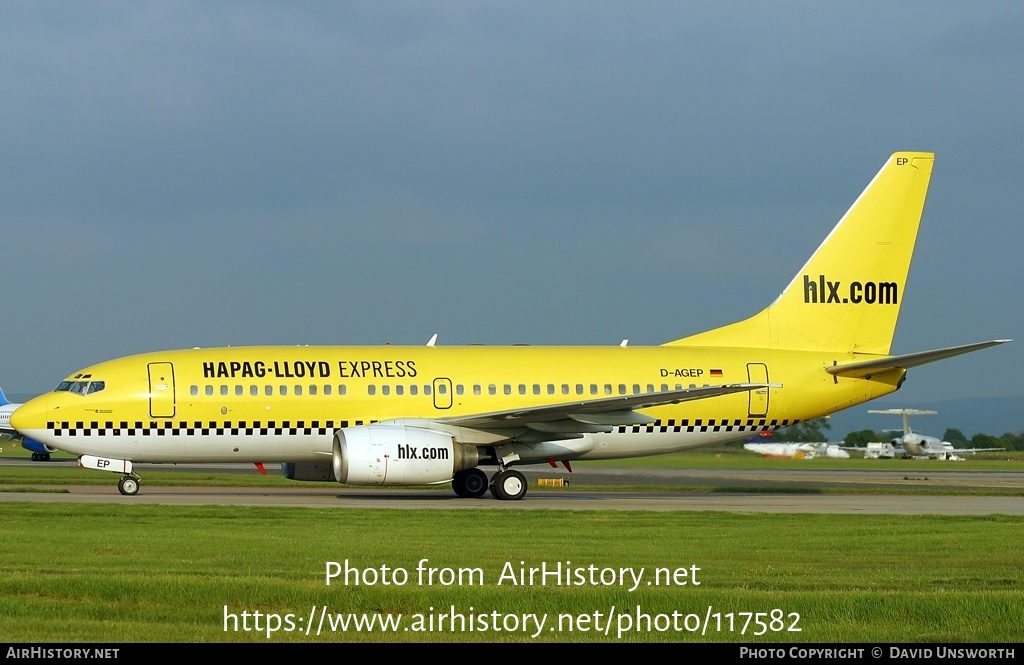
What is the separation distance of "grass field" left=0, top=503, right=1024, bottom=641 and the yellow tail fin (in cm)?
1063

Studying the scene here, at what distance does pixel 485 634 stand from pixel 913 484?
31.3 m

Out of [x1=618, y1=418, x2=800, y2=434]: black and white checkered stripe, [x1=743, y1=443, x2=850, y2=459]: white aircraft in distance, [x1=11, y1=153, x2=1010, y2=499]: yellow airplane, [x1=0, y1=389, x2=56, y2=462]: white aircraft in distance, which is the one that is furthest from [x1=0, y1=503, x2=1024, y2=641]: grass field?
[x1=743, y1=443, x2=850, y2=459]: white aircraft in distance

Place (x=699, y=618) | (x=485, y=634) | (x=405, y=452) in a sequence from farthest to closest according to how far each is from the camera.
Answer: (x=405, y=452)
(x=699, y=618)
(x=485, y=634)

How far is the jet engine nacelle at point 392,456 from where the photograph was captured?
27.0 m

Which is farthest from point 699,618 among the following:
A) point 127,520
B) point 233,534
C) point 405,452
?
point 405,452

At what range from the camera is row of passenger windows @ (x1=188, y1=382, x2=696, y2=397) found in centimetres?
2970

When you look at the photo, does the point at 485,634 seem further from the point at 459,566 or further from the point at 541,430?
the point at 541,430

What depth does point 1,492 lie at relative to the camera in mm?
29938

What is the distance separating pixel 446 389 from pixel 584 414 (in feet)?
12.0

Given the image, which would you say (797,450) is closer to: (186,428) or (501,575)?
(186,428)

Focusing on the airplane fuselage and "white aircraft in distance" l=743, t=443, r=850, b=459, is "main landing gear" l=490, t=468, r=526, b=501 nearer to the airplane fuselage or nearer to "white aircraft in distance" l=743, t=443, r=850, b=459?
the airplane fuselage

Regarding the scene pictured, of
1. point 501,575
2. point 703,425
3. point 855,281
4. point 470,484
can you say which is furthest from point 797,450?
point 501,575

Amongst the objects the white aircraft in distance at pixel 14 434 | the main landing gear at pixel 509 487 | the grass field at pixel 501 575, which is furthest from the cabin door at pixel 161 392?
the white aircraft in distance at pixel 14 434

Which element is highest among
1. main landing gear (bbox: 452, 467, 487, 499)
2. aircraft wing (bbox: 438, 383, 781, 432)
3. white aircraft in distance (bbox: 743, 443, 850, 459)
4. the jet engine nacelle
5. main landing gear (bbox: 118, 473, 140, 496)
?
aircraft wing (bbox: 438, 383, 781, 432)
